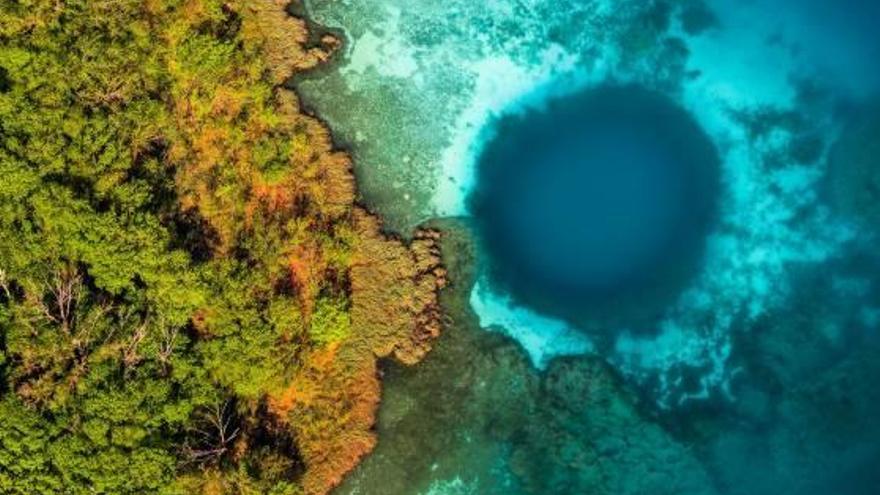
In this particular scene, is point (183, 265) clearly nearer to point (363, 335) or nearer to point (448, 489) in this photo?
point (363, 335)

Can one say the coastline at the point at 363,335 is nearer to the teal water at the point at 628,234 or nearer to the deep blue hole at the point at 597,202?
the teal water at the point at 628,234

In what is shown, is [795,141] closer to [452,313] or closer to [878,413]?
[878,413]

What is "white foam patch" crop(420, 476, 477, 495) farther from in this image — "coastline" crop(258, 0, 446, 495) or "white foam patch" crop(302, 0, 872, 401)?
"white foam patch" crop(302, 0, 872, 401)

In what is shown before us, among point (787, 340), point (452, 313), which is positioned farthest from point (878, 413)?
point (452, 313)

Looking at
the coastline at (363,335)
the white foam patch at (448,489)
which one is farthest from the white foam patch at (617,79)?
the white foam patch at (448,489)

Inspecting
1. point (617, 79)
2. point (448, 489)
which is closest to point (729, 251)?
point (617, 79)

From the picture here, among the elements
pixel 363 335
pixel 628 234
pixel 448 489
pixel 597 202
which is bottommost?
pixel 448 489

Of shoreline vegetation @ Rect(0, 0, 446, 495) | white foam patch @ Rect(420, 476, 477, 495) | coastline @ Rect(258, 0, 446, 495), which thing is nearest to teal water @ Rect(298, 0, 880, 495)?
white foam patch @ Rect(420, 476, 477, 495)
